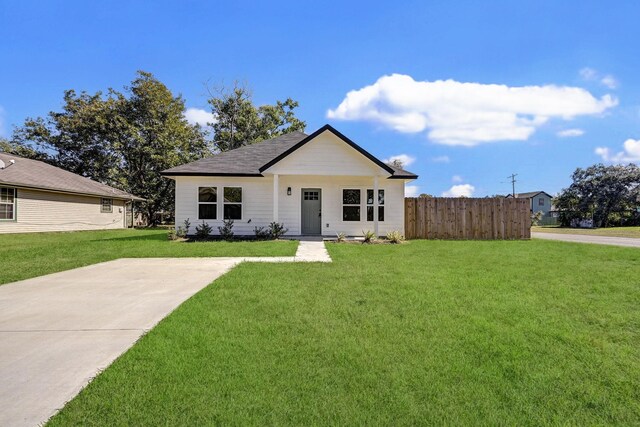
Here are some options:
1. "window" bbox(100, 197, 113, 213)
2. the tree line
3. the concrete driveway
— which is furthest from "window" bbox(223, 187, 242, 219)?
the tree line

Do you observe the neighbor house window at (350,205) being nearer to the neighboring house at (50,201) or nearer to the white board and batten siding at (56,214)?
the neighboring house at (50,201)

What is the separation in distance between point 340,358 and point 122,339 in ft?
7.72

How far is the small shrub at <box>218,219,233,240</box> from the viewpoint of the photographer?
14.8 meters

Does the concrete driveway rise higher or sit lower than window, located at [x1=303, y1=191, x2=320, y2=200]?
lower

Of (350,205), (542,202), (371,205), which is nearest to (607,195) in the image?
(542,202)

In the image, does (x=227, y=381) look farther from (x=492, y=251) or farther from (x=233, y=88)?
(x=233, y=88)

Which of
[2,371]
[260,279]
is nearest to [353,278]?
[260,279]

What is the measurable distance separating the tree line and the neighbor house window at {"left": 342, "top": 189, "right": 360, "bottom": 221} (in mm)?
18610

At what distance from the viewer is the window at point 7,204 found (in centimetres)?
1778

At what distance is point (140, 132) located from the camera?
30.4 metres

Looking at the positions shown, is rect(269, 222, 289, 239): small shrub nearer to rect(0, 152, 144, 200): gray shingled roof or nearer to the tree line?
rect(0, 152, 144, 200): gray shingled roof

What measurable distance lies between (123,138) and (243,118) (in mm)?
10787

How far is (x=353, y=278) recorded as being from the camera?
6523mm

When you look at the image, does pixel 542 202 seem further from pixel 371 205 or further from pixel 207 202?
pixel 207 202
